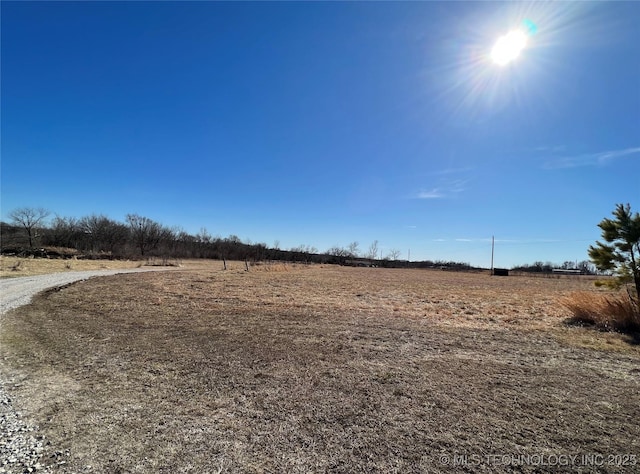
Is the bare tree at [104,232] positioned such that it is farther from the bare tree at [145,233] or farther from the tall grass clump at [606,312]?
the tall grass clump at [606,312]

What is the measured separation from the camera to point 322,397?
14.2ft

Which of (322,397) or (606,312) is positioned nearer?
(322,397)

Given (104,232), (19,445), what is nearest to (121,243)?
(104,232)

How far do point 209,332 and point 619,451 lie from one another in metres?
7.87

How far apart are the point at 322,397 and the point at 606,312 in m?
10.9

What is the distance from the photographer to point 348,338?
7.74m

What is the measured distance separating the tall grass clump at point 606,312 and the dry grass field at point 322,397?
160 cm

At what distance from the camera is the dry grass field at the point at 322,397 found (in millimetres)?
3021

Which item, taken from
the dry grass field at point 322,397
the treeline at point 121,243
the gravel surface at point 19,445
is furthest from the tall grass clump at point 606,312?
the treeline at point 121,243

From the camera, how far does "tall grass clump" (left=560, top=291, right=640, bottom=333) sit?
9.15m

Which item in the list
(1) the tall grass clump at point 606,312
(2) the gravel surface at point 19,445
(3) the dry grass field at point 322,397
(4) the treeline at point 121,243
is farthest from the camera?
(4) the treeline at point 121,243

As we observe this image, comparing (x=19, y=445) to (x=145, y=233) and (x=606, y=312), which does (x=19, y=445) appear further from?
(x=145, y=233)

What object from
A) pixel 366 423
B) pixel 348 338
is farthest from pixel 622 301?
pixel 366 423

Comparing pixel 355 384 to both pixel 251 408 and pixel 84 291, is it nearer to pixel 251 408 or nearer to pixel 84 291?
pixel 251 408
